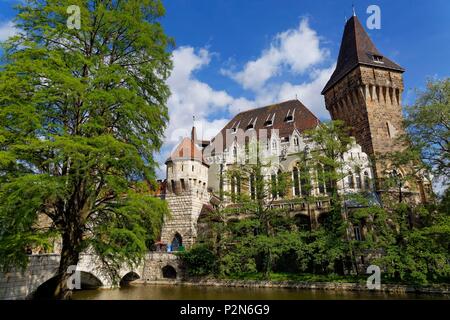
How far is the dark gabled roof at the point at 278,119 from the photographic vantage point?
29.2 m

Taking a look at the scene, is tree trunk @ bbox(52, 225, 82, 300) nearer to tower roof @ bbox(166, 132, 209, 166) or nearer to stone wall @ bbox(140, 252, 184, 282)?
stone wall @ bbox(140, 252, 184, 282)

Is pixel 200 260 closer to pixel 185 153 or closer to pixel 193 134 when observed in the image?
pixel 185 153

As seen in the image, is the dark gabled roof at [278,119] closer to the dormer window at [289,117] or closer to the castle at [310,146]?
the dormer window at [289,117]

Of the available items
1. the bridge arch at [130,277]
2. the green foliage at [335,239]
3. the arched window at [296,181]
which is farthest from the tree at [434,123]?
the bridge arch at [130,277]

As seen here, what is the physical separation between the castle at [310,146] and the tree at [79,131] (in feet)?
47.2

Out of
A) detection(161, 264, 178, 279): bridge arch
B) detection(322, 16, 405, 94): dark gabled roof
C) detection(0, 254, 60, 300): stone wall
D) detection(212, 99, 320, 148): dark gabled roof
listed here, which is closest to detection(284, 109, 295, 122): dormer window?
detection(212, 99, 320, 148): dark gabled roof

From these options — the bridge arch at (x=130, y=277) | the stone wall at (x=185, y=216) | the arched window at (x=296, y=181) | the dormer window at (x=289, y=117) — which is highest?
the dormer window at (x=289, y=117)

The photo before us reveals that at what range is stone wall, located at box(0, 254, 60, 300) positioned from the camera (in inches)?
434

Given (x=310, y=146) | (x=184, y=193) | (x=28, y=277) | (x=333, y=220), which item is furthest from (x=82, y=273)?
(x=310, y=146)

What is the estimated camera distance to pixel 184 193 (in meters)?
26.7

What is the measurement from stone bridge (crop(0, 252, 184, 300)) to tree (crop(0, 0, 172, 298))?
118 centimetres

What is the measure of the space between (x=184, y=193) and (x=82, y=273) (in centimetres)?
1059
